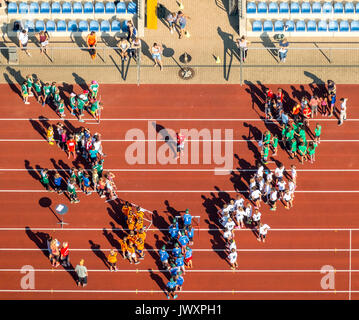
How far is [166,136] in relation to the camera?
36.8 metres

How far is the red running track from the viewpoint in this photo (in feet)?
115

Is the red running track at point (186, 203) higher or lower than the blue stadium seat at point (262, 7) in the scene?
lower

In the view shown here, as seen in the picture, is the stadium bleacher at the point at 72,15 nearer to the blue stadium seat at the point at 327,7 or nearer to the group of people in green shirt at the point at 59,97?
the group of people in green shirt at the point at 59,97

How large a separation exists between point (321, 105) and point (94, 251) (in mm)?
12563

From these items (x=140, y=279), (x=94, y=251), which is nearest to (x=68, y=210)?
(x=94, y=251)

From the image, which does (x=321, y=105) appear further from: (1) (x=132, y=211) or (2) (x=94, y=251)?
(2) (x=94, y=251)

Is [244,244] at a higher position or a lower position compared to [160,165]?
lower

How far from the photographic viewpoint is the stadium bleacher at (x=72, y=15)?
38688 millimetres

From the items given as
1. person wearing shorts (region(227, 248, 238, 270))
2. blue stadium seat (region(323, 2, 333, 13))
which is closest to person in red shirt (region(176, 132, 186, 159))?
person wearing shorts (region(227, 248, 238, 270))

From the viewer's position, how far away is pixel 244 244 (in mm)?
35406

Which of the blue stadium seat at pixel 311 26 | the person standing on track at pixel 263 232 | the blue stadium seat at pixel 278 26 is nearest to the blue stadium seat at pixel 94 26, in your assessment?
the blue stadium seat at pixel 278 26

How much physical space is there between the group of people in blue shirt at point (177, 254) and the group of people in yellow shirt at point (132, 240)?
3.40 feet
